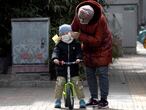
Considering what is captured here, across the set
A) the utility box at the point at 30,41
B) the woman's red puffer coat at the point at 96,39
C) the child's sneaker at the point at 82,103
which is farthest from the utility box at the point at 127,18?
the child's sneaker at the point at 82,103

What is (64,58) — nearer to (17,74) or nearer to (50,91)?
(50,91)

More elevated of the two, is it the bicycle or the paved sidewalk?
the bicycle

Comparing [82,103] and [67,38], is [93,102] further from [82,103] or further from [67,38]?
[67,38]

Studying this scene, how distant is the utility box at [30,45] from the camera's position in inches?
522

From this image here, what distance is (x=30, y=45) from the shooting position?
13.3 meters

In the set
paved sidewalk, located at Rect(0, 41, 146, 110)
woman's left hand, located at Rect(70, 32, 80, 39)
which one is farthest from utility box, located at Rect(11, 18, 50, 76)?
woman's left hand, located at Rect(70, 32, 80, 39)

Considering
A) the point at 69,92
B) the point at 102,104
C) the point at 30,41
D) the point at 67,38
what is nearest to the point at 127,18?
the point at 30,41

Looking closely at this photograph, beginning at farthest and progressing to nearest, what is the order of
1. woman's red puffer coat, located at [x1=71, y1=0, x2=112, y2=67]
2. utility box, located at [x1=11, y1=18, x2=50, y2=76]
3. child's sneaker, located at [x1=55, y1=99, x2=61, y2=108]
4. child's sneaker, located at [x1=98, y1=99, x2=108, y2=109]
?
utility box, located at [x1=11, y1=18, x2=50, y2=76] < child's sneaker, located at [x1=55, y1=99, x2=61, y2=108] < child's sneaker, located at [x1=98, y1=99, x2=108, y2=109] < woman's red puffer coat, located at [x1=71, y1=0, x2=112, y2=67]

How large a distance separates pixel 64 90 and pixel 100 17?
1.42 metres

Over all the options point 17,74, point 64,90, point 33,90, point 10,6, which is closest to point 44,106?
point 64,90

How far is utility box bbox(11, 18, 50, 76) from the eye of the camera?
43.5 ft

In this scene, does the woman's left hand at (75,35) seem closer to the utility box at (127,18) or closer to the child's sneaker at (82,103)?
the child's sneaker at (82,103)

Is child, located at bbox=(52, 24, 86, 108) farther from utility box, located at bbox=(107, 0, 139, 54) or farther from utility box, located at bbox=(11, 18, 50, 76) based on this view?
utility box, located at bbox=(107, 0, 139, 54)

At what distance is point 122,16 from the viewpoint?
24297 millimetres
